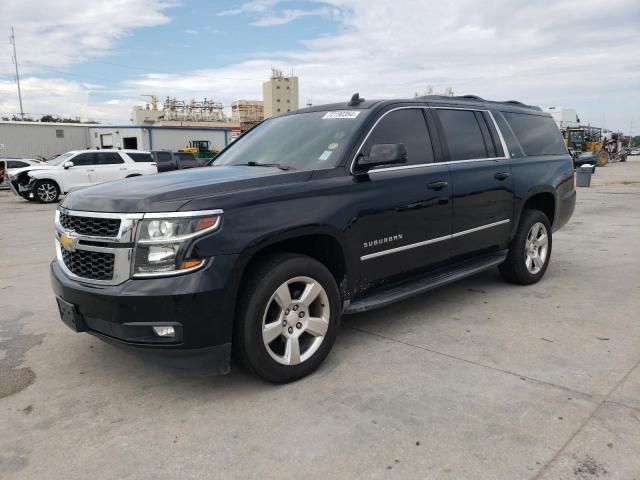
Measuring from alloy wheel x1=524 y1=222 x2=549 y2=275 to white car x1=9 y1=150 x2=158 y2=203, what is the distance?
575 inches

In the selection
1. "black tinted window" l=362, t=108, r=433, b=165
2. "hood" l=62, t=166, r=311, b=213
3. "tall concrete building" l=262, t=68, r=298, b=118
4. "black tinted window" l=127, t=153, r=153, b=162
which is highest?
"tall concrete building" l=262, t=68, r=298, b=118

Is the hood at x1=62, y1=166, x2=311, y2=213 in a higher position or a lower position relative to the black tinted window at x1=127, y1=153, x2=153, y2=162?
higher

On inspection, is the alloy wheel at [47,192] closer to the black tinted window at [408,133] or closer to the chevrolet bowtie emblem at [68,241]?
the chevrolet bowtie emblem at [68,241]

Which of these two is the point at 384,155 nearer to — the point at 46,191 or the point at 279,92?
the point at 46,191

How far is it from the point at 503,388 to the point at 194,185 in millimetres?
2280

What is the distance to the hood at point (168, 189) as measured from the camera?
9.91 feet

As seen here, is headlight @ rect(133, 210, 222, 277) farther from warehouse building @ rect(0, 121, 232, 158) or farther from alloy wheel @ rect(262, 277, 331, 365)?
warehouse building @ rect(0, 121, 232, 158)

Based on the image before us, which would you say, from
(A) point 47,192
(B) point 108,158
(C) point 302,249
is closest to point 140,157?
(B) point 108,158

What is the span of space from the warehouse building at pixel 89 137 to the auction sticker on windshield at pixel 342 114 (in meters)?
42.4

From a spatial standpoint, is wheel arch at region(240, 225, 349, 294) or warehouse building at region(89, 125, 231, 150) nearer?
wheel arch at region(240, 225, 349, 294)

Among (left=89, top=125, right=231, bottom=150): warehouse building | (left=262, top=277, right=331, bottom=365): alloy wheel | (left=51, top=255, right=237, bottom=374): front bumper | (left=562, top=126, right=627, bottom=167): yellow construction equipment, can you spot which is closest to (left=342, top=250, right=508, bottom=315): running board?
(left=262, top=277, right=331, bottom=365): alloy wheel

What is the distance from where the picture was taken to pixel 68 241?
11.1ft

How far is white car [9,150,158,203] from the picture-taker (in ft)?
56.3

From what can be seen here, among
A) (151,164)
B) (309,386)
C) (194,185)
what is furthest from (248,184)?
(151,164)
